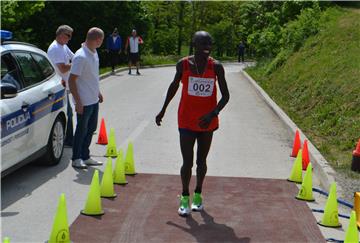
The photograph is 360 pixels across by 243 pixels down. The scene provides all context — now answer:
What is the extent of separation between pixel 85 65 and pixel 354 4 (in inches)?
953

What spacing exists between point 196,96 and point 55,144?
2.90 m

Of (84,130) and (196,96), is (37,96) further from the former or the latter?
(196,96)

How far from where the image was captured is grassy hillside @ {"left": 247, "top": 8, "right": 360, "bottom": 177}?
1056 centimetres

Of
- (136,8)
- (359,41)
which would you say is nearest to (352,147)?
(359,41)

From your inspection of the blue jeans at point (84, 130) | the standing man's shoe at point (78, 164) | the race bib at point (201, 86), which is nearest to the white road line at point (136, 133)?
the blue jeans at point (84, 130)

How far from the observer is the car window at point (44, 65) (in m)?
8.34

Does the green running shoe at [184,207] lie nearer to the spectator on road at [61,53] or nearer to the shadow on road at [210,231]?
the shadow on road at [210,231]

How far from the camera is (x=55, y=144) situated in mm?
8367

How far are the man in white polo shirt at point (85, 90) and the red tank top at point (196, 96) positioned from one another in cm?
221

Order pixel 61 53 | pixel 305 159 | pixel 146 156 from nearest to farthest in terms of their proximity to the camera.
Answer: pixel 305 159 → pixel 61 53 → pixel 146 156

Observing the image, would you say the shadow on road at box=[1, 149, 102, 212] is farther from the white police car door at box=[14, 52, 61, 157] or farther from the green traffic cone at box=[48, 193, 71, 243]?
the green traffic cone at box=[48, 193, 71, 243]

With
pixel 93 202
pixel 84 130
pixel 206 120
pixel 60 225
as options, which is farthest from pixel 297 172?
pixel 60 225

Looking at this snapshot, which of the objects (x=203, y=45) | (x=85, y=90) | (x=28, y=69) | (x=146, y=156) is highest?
(x=203, y=45)

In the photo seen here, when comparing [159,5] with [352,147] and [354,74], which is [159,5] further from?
[352,147]
